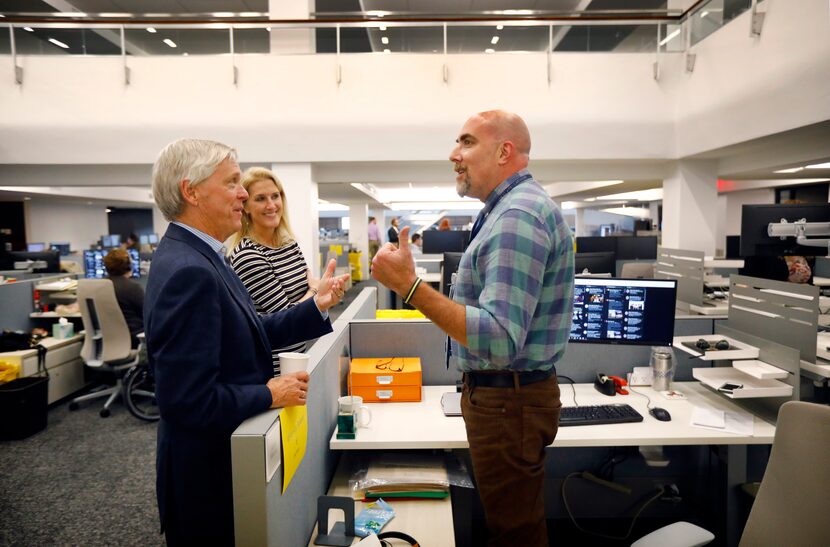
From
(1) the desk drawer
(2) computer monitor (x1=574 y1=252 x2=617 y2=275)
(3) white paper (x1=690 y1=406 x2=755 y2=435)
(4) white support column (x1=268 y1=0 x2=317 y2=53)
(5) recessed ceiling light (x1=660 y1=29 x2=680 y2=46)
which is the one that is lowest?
(3) white paper (x1=690 y1=406 x2=755 y2=435)

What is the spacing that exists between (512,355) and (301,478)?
0.62 meters

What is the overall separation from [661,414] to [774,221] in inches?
75.6

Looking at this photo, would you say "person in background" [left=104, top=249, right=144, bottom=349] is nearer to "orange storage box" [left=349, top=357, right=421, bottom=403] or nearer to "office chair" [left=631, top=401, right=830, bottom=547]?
"orange storage box" [left=349, top=357, right=421, bottom=403]

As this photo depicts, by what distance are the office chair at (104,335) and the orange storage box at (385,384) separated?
100 inches

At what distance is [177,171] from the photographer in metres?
1.00

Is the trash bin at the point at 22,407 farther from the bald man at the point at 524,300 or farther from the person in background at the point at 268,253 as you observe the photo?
the bald man at the point at 524,300

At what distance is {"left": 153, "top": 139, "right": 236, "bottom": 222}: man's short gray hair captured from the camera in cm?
100

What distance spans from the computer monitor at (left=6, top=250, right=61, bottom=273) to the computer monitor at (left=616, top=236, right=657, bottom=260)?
20.6 ft

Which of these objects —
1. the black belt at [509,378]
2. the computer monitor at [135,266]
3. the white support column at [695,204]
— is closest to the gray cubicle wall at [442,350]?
the black belt at [509,378]

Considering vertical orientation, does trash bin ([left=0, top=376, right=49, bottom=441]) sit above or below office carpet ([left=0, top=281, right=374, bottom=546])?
above

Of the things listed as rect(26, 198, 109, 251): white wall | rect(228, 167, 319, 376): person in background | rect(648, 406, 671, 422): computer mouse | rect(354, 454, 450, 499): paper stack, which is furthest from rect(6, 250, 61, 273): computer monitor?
rect(26, 198, 109, 251): white wall

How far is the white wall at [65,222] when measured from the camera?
12.0 metres

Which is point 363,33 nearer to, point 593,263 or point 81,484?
point 593,263

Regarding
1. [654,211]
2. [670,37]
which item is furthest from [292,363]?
[654,211]
